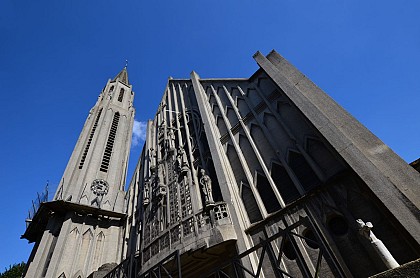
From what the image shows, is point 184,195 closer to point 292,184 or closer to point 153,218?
point 153,218

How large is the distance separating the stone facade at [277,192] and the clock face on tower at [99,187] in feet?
28.8

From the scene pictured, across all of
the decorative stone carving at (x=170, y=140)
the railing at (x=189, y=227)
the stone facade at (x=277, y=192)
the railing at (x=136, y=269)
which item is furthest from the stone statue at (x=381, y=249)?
the decorative stone carving at (x=170, y=140)

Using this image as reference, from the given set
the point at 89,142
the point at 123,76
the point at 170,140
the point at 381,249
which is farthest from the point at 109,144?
the point at 381,249

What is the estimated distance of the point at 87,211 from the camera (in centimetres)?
2450

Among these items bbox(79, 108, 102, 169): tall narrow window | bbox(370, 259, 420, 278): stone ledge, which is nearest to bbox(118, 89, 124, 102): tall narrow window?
bbox(79, 108, 102, 169): tall narrow window

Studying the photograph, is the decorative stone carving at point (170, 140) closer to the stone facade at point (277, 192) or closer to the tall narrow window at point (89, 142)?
the stone facade at point (277, 192)

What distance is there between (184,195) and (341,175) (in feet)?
29.0

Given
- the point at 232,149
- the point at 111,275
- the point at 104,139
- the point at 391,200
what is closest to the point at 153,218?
the point at 111,275

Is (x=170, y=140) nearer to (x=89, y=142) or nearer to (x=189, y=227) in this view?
(x=189, y=227)

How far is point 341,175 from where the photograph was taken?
28.1 ft

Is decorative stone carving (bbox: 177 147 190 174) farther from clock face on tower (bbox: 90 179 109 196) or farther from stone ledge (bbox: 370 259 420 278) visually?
clock face on tower (bbox: 90 179 109 196)

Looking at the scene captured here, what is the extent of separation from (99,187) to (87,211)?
10.4 feet

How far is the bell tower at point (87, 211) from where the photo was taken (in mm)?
20984

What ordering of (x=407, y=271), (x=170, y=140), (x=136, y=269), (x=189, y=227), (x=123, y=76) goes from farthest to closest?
(x=123, y=76) < (x=170, y=140) < (x=136, y=269) < (x=189, y=227) < (x=407, y=271)
